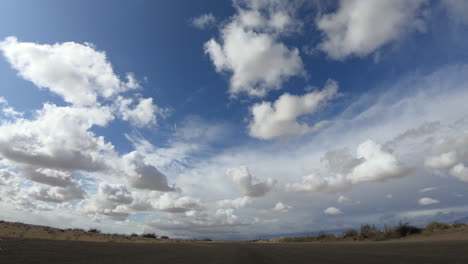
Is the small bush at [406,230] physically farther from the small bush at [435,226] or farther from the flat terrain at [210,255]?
the flat terrain at [210,255]

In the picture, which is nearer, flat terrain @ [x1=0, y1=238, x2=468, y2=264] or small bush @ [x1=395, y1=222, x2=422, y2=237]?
flat terrain @ [x1=0, y1=238, x2=468, y2=264]

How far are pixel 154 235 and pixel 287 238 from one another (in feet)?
89.0

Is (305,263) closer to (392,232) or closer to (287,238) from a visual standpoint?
(392,232)

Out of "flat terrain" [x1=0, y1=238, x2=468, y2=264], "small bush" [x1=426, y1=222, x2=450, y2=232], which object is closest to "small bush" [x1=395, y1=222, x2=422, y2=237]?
"small bush" [x1=426, y1=222, x2=450, y2=232]

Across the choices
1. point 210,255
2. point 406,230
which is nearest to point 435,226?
point 406,230

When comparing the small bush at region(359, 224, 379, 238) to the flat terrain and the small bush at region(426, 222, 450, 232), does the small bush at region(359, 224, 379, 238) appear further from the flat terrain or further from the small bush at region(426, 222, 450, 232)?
the flat terrain

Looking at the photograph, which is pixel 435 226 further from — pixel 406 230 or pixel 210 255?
pixel 210 255

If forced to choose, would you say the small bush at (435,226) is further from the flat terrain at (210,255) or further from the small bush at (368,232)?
the flat terrain at (210,255)

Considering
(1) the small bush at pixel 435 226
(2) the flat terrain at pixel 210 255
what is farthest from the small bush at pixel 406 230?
(2) the flat terrain at pixel 210 255

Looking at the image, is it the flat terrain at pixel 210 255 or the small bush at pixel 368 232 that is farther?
the small bush at pixel 368 232

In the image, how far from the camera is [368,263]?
242 inches

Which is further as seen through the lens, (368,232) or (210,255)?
(368,232)

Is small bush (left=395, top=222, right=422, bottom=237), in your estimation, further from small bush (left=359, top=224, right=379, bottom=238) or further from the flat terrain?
the flat terrain

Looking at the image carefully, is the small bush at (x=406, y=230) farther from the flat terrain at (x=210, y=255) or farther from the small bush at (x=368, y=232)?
the flat terrain at (x=210, y=255)
